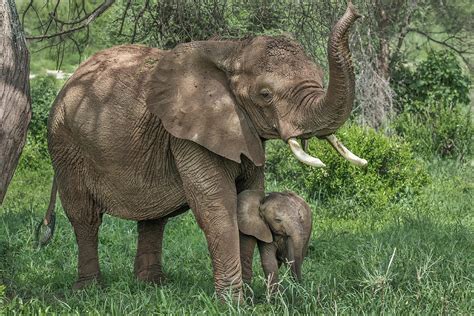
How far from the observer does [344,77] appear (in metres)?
5.30

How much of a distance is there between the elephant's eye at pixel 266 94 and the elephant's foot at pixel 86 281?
1931 millimetres

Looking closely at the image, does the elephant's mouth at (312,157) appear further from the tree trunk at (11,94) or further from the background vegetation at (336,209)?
the tree trunk at (11,94)

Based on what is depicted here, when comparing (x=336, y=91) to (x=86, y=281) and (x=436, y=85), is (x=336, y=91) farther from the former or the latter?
(x=436, y=85)

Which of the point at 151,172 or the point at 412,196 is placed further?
the point at 412,196

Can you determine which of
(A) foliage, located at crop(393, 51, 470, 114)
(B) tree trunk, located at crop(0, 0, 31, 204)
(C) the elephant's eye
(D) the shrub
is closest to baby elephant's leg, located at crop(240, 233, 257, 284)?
(C) the elephant's eye

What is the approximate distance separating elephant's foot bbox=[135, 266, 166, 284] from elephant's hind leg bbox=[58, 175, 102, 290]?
0.30m

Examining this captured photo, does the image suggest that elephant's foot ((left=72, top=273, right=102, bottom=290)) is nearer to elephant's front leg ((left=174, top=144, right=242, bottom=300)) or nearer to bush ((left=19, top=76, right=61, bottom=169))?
elephant's front leg ((left=174, top=144, right=242, bottom=300))

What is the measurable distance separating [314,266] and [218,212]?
1.68 metres

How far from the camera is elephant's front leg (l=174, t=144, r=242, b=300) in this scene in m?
5.94

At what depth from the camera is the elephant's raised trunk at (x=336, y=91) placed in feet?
17.1

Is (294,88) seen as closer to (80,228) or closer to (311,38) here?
(80,228)

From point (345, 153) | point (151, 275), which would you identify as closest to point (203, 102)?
point (345, 153)

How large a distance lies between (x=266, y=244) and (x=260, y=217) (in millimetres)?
168

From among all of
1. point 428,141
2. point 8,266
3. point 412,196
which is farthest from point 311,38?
point 428,141
